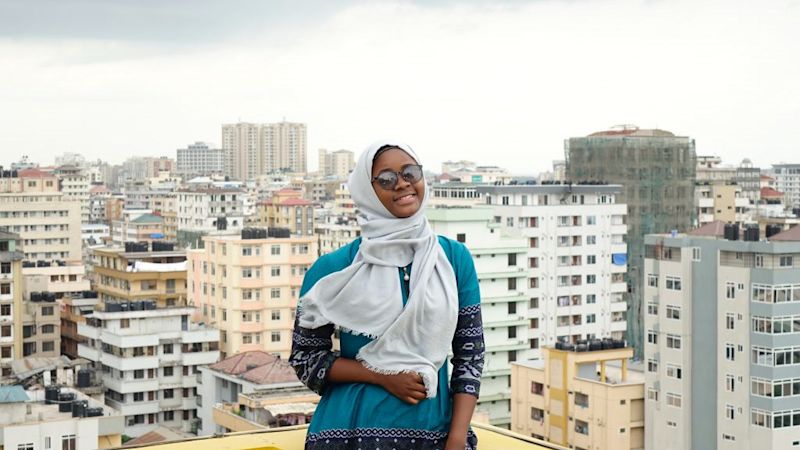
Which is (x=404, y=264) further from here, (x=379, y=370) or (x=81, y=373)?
(x=81, y=373)

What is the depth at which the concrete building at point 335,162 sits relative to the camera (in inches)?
2830

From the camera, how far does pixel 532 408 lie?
1341cm

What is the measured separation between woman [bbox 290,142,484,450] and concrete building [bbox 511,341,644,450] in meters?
10.9

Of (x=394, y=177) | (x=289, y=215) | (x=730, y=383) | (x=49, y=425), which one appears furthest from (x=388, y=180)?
(x=289, y=215)

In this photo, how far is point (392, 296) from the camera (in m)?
1.49

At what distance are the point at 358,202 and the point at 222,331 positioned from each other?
1536 cm

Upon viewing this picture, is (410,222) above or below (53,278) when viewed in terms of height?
above

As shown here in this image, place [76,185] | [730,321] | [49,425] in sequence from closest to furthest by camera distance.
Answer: [49,425]
[730,321]
[76,185]

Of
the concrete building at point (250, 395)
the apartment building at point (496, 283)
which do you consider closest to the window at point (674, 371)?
the apartment building at point (496, 283)

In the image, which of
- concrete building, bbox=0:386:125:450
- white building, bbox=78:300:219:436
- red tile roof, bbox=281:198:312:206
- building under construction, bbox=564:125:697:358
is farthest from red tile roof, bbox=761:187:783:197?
concrete building, bbox=0:386:125:450

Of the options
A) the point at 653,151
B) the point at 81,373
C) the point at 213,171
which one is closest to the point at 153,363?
the point at 81,373

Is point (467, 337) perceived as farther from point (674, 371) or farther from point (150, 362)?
point (150, 362)

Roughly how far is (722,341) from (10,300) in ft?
29.2

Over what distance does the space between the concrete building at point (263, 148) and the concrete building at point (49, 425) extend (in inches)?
2213
